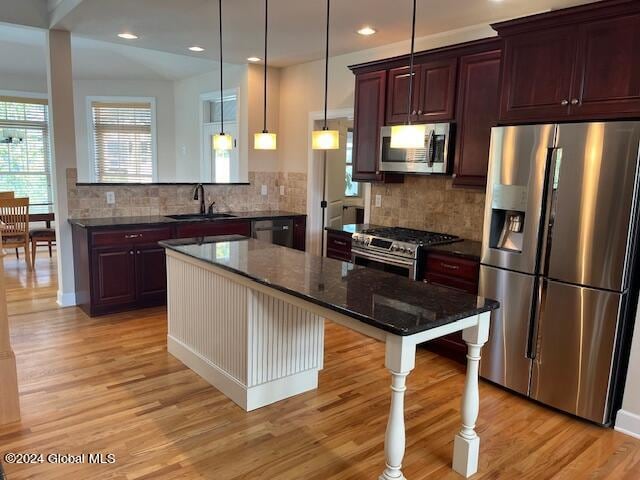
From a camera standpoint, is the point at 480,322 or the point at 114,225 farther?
the point at 114,225

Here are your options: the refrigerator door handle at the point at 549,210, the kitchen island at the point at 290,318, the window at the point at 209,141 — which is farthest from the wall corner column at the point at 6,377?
the window at the point at 209,141

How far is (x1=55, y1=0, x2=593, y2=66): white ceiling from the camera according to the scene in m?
3.48

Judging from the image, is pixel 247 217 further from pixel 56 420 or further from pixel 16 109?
pixel 16 109

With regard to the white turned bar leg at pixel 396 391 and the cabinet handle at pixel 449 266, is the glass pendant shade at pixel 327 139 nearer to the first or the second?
the white turned bar leg at pixel 396 391

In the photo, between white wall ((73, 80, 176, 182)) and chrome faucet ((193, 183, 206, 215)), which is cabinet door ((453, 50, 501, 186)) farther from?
white wall ((73, 80, 176, 182))

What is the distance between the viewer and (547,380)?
9.65 ft

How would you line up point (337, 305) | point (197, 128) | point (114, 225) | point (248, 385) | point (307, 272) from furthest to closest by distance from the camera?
point (197, 128) → point (114, 225) → point (248, 385) → point (307, 272) → point (337, 305)

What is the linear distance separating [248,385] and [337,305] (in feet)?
3.57

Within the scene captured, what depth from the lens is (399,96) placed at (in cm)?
419

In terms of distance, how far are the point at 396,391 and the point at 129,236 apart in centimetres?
338

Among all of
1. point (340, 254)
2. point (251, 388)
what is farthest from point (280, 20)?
point (251, 388)

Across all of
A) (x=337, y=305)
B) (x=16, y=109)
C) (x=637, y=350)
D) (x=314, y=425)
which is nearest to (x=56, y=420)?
(x=314, y=425)

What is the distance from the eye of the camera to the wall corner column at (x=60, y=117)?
4.47 meters

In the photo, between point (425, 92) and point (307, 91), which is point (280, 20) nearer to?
point (425, 92)
